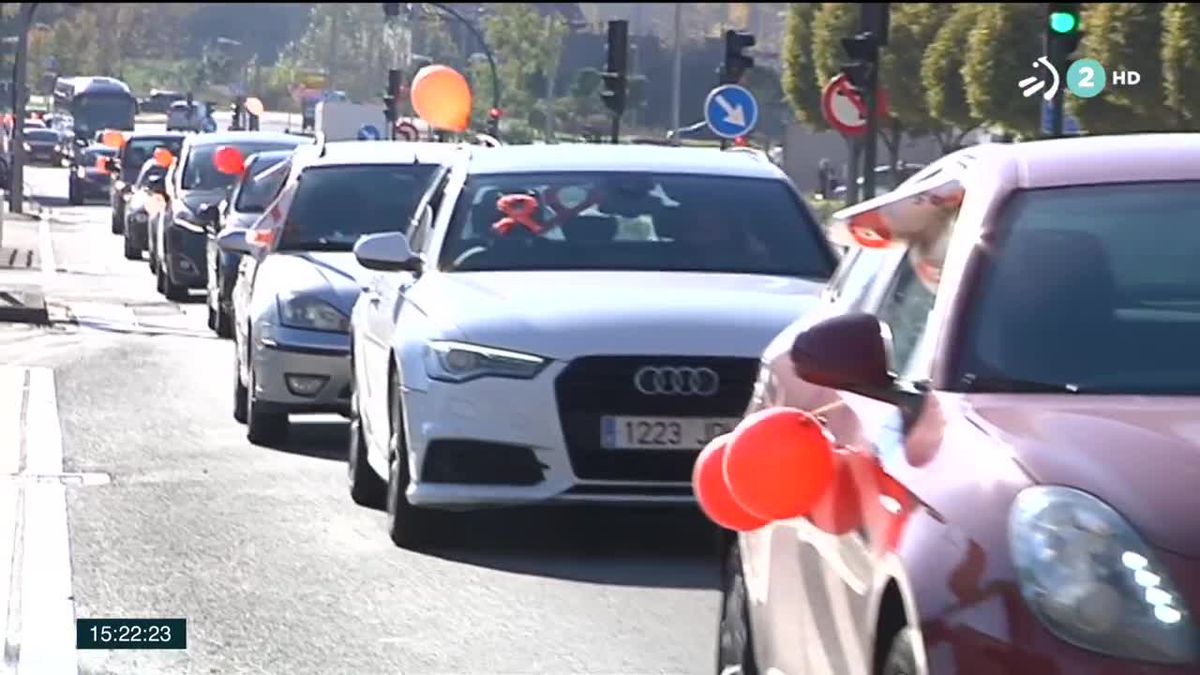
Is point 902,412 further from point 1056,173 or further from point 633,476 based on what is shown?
point 633,476

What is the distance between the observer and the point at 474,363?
32.5 ft

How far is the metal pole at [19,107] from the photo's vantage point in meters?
48.7

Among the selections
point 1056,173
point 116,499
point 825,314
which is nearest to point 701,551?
A: point 116,499

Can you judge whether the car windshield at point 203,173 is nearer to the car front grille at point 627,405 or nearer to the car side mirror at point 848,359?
the car front grille at point 627,405

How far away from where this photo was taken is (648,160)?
1157 cm

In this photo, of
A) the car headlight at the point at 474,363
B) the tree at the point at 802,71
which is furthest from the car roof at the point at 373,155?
the tree at the point at 802,71

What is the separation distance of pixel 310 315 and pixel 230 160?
535 inches

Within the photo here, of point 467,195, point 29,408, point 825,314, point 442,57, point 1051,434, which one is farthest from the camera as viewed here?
point 442,57

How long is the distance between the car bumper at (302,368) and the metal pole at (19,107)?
34.2m

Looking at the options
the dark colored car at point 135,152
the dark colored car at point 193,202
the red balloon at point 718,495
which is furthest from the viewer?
the dark colored car at point 135,152

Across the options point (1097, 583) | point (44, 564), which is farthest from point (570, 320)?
point (1097, 583)

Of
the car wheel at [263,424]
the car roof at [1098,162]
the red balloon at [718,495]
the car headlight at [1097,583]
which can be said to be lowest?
the car wheel at [263,424]

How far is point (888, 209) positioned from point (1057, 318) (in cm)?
67

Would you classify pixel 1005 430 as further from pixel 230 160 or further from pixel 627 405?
pixel 230 160
